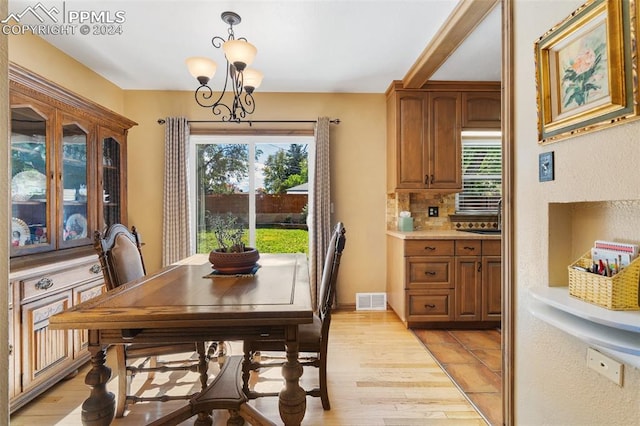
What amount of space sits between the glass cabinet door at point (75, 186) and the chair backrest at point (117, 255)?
2.41 feet

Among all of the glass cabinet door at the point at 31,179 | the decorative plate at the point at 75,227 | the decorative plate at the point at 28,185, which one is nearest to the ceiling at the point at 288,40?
the glass cabinet door at the point at 31,179

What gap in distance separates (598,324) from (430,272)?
213 cm

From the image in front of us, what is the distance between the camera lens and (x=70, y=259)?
2.26m

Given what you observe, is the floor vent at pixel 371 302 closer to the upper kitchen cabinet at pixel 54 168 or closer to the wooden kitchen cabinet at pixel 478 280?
the wooden kitchen cabinet at pixel 478 280

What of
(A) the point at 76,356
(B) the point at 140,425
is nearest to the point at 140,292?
(B) the point at 140,425

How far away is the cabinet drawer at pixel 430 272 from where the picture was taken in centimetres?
313

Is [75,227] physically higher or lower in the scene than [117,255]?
higher

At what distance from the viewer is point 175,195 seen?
3578 mm

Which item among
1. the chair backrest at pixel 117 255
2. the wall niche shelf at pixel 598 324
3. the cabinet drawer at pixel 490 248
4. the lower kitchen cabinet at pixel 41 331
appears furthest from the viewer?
the cabinet drawer at pixel 490 248

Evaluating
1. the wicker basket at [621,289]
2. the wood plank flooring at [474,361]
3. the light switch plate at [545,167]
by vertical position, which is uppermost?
the light switch plate at [545,167]

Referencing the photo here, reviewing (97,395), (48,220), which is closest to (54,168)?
(48,220)

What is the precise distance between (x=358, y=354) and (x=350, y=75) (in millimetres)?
2725

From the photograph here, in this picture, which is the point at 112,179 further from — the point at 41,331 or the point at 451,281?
the point at 451,281

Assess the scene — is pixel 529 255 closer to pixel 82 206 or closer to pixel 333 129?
pixel 333 129
